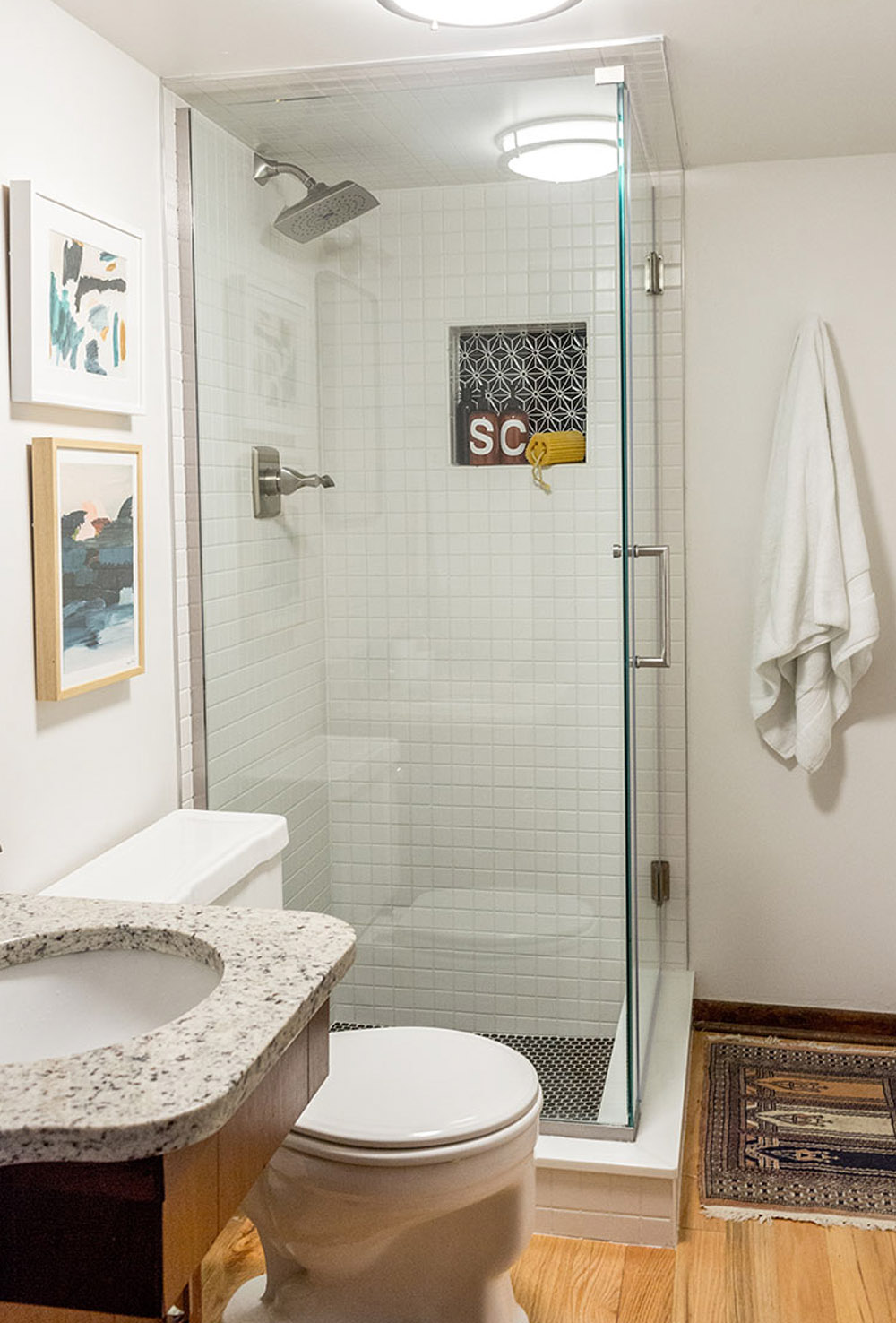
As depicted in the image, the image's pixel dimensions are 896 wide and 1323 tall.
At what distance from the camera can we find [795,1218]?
2488 mm

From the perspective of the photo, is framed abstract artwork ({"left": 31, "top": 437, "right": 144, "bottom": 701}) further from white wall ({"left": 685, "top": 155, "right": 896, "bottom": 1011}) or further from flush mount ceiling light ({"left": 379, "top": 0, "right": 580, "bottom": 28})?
white wall ({"left": 685, "top": 155, "right": 896, "bottom": 1011})

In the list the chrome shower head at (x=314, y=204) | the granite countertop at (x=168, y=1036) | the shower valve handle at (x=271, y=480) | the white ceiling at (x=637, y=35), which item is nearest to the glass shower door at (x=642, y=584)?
the white ceiling at (x=637, y=35)

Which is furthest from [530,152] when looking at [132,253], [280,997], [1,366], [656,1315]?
[656,1315]

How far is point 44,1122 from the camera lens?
42.1 inches

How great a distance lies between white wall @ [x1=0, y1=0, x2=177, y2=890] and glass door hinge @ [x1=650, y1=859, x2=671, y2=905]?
3.99 feet

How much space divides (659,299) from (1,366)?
1.69m

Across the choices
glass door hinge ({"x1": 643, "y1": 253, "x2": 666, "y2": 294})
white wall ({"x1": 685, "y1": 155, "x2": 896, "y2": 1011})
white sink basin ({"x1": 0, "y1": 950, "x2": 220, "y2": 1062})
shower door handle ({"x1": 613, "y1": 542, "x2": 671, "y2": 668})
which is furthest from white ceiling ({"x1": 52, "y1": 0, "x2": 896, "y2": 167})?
white sink basin ({"x1": 0, "y1": 950, "x2": 220, "y2": 1062})

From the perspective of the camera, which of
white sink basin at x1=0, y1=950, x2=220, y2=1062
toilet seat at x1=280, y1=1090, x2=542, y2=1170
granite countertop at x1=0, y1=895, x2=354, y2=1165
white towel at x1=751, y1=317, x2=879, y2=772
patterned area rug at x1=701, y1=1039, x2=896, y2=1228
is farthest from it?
white towel at x1=751, y1=317, x2=879, y2=772

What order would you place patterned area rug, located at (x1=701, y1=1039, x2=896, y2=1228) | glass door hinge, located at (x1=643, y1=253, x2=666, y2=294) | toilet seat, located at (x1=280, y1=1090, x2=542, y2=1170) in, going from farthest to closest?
glass door hinge, located at (x1=643, y1=253, x2=666, y2=294), patterned area rug, located at (x1=701, y1=1039, x2=896, y2=1228), toilet seat, located at (x1=280, y1=1090, x2=542, y2=1170)

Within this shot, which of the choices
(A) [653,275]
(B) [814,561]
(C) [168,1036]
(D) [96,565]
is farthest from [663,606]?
(C) [168,1036]

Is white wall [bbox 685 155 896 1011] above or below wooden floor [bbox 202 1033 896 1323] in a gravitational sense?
above

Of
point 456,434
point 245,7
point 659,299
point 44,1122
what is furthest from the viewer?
point 659,299

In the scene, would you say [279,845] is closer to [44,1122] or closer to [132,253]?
[132,253]

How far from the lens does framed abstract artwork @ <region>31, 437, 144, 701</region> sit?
2.04 metres
